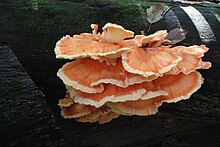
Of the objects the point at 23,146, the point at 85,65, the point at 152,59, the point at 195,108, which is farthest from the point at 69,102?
the point at 195,108

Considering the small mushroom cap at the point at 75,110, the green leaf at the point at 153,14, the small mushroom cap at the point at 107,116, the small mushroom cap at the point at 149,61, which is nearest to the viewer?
the small mushroom cap at the point at 149,61

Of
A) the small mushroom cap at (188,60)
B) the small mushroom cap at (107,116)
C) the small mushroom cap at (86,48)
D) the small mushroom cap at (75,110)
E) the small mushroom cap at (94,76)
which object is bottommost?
the small mushroom cap at (107,116)

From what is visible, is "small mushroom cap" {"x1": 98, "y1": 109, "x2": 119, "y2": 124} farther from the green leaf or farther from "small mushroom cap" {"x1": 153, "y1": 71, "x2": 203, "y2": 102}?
the green leaf

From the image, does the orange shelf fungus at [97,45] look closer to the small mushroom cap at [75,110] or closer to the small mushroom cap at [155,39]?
the small mushroom cap at [155,39]

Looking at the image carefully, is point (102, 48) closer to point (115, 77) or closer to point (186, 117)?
point (115, 77)

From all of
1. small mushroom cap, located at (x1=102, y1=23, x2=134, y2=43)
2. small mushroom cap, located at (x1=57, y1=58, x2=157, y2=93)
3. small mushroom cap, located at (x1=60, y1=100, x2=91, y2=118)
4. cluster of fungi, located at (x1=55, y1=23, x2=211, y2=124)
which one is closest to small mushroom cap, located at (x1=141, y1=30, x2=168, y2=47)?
cluster of fungi, located at (x1=55, y1=23, x2=211, y2=124)

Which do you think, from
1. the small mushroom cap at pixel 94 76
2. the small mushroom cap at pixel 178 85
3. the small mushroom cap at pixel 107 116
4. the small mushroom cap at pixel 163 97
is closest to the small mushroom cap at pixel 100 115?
the small mushroom cap at pixel 107 116

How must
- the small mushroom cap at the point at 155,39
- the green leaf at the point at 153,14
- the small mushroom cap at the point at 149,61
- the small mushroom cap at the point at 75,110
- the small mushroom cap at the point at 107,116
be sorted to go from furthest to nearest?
the green leaf at the point at 153,14, the small mushroom cap at the point at 107,116, the small mushroom cap at the point at 75,110, the small mushroom cap at the point at 155,39, the small mushroom cap at the point at 149,61

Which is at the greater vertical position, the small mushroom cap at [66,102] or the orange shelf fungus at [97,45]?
the orange shelf fungus at [97,45]
